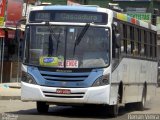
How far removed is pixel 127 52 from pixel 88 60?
8.42 ft

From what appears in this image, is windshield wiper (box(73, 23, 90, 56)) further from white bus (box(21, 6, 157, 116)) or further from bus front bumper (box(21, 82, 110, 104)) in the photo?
bus front bumper (box(21, 82, 110, 104))

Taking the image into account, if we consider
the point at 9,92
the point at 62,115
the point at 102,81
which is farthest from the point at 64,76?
the point at 9,92

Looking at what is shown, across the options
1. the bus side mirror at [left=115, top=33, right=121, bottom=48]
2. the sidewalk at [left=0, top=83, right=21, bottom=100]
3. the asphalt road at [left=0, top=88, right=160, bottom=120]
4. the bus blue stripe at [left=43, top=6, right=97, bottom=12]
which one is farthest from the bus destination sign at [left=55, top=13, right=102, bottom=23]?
the sidewalk at [left=0, top=83, right=21, bottom=100]

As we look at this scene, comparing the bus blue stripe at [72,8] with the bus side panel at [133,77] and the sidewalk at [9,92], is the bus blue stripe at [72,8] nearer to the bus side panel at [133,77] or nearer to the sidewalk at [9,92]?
the bus side panel at [133,77]

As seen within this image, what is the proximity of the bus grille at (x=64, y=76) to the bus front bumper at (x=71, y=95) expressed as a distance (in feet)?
0.82

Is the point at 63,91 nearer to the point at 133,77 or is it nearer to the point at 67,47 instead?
the point at 67,47

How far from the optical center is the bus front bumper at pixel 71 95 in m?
16.5

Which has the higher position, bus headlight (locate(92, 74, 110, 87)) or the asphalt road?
bus headlight (locate(92, 74, 110, 87))

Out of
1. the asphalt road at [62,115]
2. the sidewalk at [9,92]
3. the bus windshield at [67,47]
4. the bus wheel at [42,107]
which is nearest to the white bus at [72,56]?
the bus windshield at [67,47]

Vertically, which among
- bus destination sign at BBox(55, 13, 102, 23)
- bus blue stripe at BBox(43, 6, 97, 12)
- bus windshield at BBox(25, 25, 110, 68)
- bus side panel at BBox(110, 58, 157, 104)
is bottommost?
bus side panel at BBox(110, 58, 157, 104)

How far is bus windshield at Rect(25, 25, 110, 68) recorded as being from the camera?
54.8 ft

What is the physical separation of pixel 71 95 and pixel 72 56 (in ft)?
3.51

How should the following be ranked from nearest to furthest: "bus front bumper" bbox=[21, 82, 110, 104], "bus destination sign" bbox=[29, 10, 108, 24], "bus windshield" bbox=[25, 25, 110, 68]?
"bus front bumper" bbox=[21, 82, 110, 104] < "bus windshield" bbox=[25, 25, 110, 68] < "bus destination sign" bbox=[29, 10, 108, 24]

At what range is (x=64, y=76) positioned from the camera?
16.6 meters
